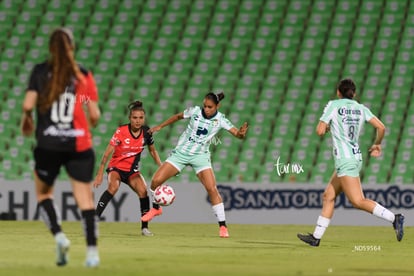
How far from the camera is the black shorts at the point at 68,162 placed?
8.81 metres

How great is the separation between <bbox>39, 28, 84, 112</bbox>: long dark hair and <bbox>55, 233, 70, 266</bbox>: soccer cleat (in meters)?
1.09

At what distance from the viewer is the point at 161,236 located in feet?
49.2

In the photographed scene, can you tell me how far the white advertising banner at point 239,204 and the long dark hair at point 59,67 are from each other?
11024 mm

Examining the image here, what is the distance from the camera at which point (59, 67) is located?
8.62m

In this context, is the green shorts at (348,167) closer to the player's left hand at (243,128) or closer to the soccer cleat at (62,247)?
the player's left hand at (243,128)

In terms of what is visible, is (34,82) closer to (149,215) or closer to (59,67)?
(59,67)

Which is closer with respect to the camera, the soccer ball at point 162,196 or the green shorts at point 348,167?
the green shorts at point 348,167

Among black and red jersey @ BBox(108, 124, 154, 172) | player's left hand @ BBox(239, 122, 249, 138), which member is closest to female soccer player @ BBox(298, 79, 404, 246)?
player's left hand @ BBox(239, 122, 249, 138)

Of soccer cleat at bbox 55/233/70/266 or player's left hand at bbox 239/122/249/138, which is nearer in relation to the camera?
soccer cleat at bbox 55/233/70/266

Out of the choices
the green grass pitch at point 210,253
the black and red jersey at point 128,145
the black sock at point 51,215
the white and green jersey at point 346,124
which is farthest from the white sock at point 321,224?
the black sock at point 51,215

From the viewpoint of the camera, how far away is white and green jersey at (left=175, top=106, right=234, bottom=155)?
14.9 metres

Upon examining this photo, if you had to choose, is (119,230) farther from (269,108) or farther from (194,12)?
(194,12)

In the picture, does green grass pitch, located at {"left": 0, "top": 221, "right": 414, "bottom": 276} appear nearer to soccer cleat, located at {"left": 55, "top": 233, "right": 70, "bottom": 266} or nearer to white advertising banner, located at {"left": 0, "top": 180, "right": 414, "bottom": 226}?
soccer cleat, located at {"left": 55, "top": 233, "right": 70, "bottom": 266}

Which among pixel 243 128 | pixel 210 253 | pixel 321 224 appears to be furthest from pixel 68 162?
pixel 243 128
